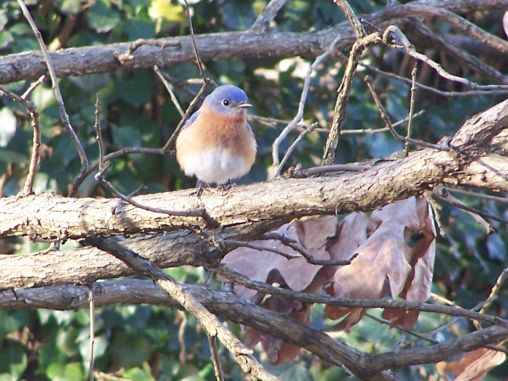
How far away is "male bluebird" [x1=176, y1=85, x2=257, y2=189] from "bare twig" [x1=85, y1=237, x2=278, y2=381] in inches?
48.8

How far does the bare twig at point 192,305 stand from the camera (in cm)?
239

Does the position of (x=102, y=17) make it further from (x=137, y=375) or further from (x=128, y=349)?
(x=137, y=375)

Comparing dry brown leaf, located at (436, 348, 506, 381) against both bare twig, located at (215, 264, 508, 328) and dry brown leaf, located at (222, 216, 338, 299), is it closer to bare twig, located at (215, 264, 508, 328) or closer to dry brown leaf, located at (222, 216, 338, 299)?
bare twig, located at (215, 264, 508, 328)

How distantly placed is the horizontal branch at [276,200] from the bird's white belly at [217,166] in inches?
43.9

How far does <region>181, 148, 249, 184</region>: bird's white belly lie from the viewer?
4.12m

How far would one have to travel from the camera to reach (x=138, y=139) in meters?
4.86

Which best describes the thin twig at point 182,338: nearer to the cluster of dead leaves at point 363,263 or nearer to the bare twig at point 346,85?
the cluster of dead leaves at point 363,263

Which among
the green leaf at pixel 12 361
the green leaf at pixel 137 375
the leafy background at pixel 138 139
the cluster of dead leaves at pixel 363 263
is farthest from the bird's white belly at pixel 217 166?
the green leaf at pixel 12 361

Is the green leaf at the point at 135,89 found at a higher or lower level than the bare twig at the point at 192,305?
higher

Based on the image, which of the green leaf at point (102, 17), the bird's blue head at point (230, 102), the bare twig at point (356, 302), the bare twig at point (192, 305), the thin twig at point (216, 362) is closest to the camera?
the bare twig at point (192, 305)

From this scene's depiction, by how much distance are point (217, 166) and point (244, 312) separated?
0.86m

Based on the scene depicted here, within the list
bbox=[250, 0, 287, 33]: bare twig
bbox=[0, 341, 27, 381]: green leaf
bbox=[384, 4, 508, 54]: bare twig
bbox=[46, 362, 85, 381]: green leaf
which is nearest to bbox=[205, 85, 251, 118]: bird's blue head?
bbox=[250, 0, 287, 33]: bare twig

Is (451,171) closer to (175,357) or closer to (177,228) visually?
(177,228)

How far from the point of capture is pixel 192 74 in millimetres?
4926
